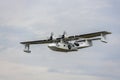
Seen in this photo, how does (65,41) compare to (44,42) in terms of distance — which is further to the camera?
(44,42)

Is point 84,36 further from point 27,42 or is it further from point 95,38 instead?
point 27,42

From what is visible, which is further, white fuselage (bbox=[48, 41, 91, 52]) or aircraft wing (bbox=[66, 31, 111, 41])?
aircraft wing (bbox=[66, 31, 111, 41])

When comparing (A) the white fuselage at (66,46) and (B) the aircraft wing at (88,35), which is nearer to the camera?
(A) the white fuselage at (66,46)

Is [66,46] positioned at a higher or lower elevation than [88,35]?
lower

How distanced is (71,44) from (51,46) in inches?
259

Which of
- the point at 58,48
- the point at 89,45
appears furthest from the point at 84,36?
the point at 58,48

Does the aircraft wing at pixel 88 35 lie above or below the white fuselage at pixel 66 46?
above

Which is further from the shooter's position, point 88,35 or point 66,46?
point 88,35

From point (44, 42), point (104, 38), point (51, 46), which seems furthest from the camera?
point (44, 42)

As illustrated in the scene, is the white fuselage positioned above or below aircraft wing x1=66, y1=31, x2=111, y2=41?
below

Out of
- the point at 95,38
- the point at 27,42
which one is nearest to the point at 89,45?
the point at 95,38

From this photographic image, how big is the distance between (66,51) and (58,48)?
2752mm

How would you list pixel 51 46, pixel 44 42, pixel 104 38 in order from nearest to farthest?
pixel 51 46, pixel 104 38, pixel 44 42

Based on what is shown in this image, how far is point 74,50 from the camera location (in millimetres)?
103062
